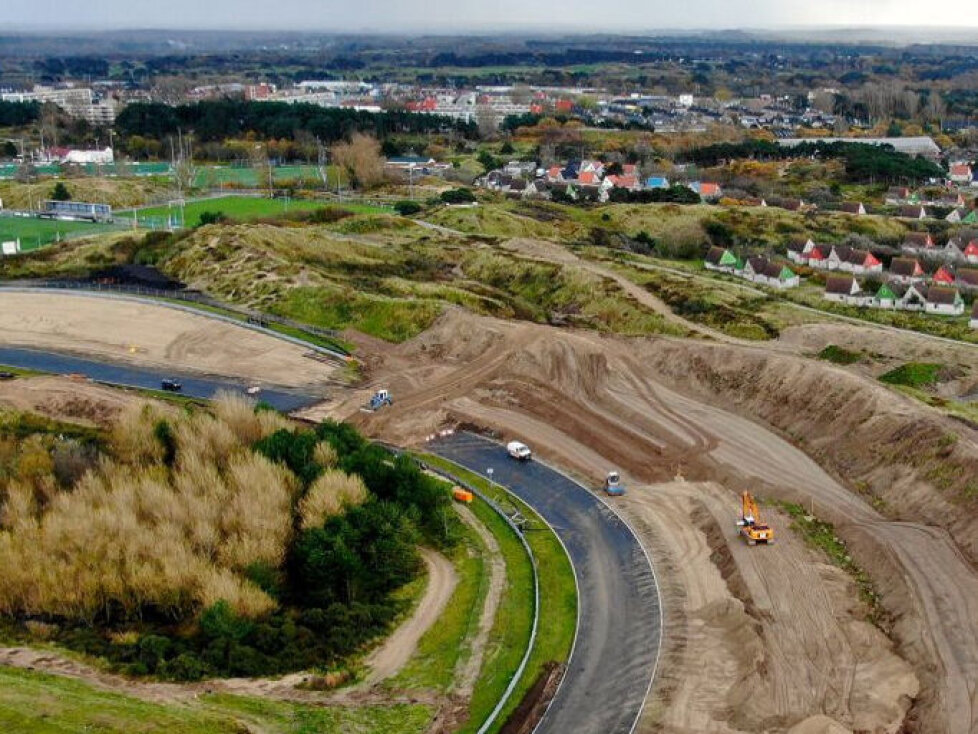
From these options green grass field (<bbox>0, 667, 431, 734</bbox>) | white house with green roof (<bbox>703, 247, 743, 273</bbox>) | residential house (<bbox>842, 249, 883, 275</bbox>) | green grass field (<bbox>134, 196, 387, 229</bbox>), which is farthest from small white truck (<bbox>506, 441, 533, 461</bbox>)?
green grass field (<bbox>134, 196, 387, 229</bbox>)

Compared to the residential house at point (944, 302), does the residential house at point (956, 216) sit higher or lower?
higher

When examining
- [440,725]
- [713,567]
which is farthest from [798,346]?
[440,725]

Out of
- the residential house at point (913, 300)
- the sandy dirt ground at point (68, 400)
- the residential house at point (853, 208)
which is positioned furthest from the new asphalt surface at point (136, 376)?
the residential house at point (853, 208)

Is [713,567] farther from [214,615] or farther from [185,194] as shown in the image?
[185,194]

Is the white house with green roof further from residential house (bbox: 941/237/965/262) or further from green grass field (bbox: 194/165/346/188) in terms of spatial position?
green grass field (bbox: 194/165/346/188)

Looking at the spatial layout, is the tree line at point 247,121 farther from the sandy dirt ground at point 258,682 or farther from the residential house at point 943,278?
the sandy dirt ground at point 258,682

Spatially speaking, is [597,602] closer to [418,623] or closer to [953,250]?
[418,623]

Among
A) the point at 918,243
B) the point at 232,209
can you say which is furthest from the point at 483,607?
the point at 232,209
